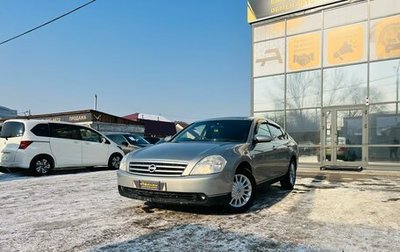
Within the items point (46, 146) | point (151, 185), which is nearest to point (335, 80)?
point (46, 146)

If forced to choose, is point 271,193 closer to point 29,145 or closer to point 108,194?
point 108,194

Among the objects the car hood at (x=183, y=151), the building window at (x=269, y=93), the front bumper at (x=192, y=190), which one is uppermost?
the building window at (x=269, y=93)

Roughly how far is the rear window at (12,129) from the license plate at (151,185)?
270 inches

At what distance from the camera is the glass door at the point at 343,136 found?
44.1ft

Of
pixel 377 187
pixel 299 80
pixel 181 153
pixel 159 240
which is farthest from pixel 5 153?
pixel 299 80

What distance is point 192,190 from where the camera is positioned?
16.1 ft

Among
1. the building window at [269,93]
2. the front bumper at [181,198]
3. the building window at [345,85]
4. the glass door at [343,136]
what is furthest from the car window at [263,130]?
the building window at [269,93]

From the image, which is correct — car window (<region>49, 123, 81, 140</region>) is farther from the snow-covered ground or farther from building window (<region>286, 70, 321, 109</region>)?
building window (<region>286, 70, 321, 109</region>)

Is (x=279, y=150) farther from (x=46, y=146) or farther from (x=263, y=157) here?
(x=46, y=146)

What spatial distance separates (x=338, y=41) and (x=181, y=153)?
11.1 m

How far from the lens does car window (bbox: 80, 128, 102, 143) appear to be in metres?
12.2

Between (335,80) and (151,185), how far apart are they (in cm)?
1106

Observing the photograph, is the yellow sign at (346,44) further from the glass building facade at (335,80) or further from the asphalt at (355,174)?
the asphalt at (355,174)

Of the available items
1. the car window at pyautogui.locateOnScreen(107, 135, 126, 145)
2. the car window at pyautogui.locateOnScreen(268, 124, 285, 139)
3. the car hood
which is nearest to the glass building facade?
the car window at pyautogui.locateOnScreen(107, 135, 126, 145)
